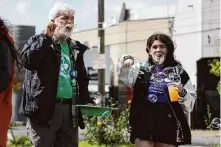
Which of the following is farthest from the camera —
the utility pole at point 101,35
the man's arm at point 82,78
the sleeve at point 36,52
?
A: the utility pole at point 101,35

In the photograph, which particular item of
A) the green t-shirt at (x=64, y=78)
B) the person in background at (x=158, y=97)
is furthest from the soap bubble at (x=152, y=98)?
the green t-shirt at (x=64, y=78)

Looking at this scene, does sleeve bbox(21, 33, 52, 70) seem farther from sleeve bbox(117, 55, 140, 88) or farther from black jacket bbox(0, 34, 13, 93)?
sleeve bbox(117, 55, 140, 88)

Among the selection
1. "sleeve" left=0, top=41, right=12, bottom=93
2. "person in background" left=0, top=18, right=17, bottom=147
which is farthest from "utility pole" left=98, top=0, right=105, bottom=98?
"sleeve" left=0, top=41, right=12, bottom=93

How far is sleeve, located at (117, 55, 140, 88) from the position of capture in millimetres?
4602

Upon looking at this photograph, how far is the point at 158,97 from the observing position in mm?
4555

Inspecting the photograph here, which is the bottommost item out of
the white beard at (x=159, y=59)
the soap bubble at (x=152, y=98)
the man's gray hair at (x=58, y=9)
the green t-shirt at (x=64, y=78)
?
the soap bubble at (x=152, y=98)

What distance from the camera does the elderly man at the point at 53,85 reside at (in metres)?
4.11

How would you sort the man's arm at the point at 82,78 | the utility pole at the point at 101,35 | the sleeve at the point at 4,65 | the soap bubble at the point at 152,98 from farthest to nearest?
the utility pole at the point at 101,35
the soap bubble at the point at 152,98
the man's arm at the point at 82,78
the sleeve at the point at 4,65

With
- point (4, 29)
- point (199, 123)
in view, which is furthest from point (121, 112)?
point (199, 123)

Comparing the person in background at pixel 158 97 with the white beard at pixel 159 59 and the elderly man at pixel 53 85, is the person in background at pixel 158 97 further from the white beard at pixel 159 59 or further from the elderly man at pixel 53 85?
the elderly man at pixel 53 85

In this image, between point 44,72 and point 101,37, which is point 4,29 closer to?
point 44,72

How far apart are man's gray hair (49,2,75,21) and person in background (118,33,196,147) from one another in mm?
698

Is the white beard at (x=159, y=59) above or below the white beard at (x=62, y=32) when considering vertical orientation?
below

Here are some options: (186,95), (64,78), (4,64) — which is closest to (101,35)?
(186,95)
